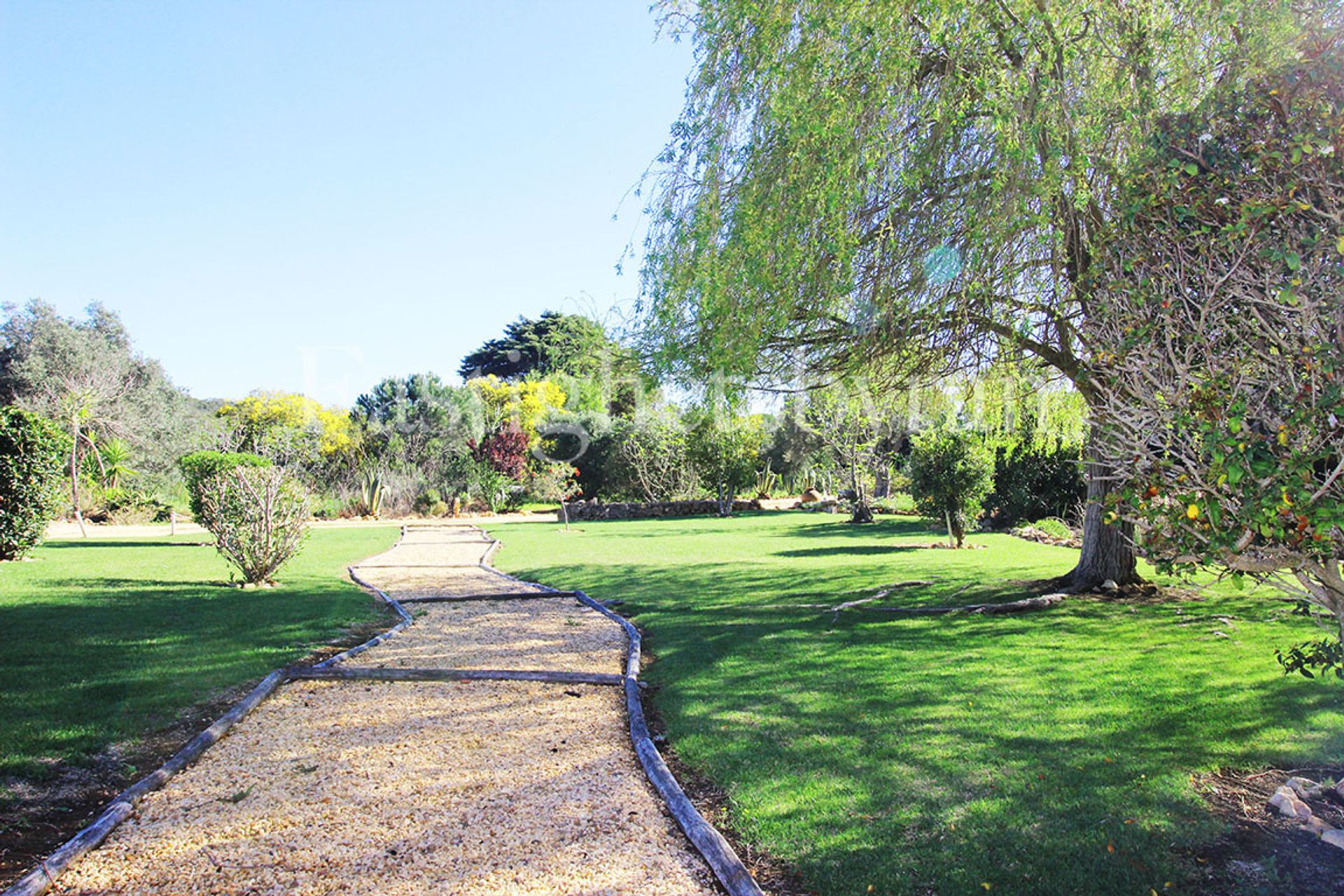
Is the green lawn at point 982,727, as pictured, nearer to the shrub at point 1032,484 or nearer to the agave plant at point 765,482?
the shrub at point 1032,484

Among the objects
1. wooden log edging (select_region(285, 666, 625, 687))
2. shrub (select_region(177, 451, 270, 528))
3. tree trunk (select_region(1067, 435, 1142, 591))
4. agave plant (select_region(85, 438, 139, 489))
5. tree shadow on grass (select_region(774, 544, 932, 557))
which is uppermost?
agave plant (select_region(85, 438, 139, 489))

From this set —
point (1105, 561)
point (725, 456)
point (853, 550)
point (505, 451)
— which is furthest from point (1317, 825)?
point (505, 451)

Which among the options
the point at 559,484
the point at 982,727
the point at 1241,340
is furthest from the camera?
the point at 559,484

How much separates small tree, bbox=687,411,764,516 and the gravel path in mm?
18628

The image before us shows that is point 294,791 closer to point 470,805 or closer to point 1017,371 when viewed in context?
point 470,805

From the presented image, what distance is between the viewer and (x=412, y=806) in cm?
358

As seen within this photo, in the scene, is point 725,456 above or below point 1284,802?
above

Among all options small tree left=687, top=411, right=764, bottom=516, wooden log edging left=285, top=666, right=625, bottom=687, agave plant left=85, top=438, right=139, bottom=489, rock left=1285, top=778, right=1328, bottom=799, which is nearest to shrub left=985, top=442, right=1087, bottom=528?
small tree left=687, top=411, right=764, bottom=516

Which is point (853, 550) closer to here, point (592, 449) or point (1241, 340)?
point (1241, 340)

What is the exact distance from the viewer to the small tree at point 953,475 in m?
13.5

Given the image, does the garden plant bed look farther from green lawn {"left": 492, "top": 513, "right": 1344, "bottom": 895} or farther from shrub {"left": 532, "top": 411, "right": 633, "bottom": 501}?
shrub {"left": 532, "top": 411, "right": 633, "bottom": 501}

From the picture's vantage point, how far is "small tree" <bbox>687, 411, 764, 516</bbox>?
24.4m

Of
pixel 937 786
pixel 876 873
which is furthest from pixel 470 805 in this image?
pixel 937 786

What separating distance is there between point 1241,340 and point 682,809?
287cm
